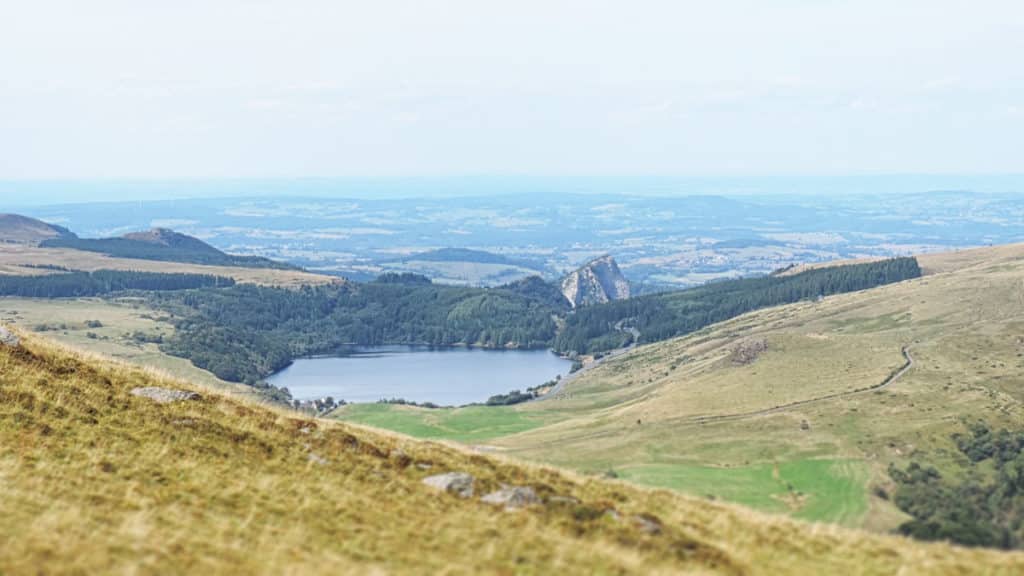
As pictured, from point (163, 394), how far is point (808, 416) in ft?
361

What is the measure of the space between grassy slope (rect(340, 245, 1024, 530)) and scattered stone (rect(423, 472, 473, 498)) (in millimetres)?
42157

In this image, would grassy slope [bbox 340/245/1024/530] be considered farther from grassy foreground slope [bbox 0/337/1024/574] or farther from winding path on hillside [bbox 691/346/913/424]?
grassy foreground slope [bbox 0/337/1024/574]

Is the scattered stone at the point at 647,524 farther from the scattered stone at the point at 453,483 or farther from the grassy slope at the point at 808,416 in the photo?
the grassy slope at the point at 808,416

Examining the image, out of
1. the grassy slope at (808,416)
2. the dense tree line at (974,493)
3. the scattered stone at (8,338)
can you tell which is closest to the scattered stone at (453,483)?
the dense tree line at (974,493)

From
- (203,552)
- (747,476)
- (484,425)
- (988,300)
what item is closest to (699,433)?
(747,476)

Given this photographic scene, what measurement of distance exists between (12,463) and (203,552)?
10.2m

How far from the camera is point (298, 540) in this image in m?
24.7

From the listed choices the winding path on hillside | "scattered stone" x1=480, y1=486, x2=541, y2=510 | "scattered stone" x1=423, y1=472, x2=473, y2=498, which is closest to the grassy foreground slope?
"scattered stone" x1=423, y1=472, x2=473, y2=498

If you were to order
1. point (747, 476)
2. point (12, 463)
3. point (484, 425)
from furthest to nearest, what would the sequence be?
point (484, 425)
point (747, 476)
point (12, 463)

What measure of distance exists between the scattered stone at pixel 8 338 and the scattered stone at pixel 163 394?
20.4ft

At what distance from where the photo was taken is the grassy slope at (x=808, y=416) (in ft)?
319

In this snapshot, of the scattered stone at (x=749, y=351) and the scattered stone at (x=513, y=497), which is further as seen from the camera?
the scattered stone at (x=749, y=351)

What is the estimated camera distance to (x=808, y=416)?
131500 millimetres

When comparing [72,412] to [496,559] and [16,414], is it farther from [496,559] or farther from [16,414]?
[496,559]
